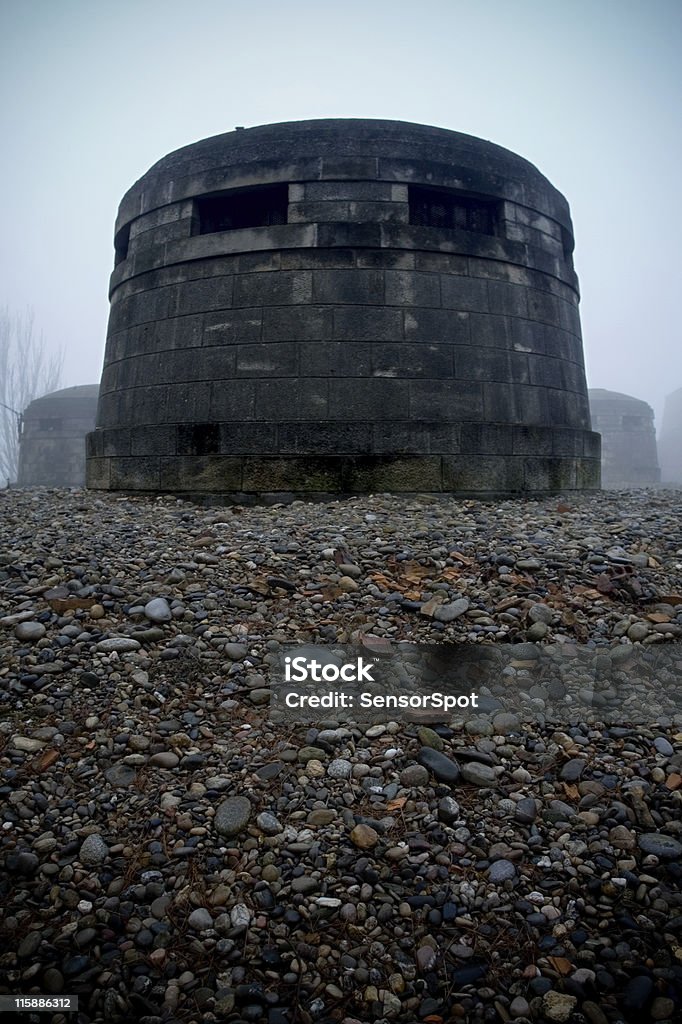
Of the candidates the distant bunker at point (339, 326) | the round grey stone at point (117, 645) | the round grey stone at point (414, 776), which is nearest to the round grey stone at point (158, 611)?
the round grey stone at point (117, 645)

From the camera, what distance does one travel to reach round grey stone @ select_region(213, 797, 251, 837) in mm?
2389

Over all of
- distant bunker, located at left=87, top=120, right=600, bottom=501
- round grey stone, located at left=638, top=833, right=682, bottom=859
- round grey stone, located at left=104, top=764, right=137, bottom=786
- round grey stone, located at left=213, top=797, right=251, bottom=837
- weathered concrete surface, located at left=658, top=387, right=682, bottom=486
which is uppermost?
weathered concrete surface, located at left=658, top=387, right=682, bottom=486

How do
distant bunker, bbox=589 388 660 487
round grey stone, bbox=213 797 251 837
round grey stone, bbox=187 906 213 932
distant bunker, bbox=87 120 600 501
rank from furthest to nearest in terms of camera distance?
distant bunker, bbox=589 388 660 487
distant bunker, bbox=87 120 600 501
round grey stone, bbox=213 797 251 837
round grey stone, bbox=187 906 213 932

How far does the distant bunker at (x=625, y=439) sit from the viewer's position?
103ft

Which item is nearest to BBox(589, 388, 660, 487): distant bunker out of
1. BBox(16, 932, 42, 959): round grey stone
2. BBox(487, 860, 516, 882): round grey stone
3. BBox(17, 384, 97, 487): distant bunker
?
BBox(17, 384, 97, 487): distant bunker

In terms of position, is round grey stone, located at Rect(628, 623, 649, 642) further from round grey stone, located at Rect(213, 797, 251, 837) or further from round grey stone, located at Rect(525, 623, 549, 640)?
round grey stone, located at Rect(213, 797, 251, 837)

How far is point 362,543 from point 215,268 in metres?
4.76

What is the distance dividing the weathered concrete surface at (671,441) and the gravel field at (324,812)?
A: 1593 inches

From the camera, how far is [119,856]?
7.54ft

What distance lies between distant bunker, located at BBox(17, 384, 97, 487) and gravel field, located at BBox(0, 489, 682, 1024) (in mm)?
25083

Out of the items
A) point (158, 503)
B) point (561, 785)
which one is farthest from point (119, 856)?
point (158, 503)

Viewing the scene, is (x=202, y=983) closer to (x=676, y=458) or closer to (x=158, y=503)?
(x=158, y=503)

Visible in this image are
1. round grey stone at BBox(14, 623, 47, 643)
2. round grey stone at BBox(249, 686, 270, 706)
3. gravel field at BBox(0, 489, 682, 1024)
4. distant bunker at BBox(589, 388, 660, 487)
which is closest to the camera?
gravel field at BBox(0, 489, 682, 1024)

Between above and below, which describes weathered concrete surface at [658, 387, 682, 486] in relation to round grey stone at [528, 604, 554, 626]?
above
